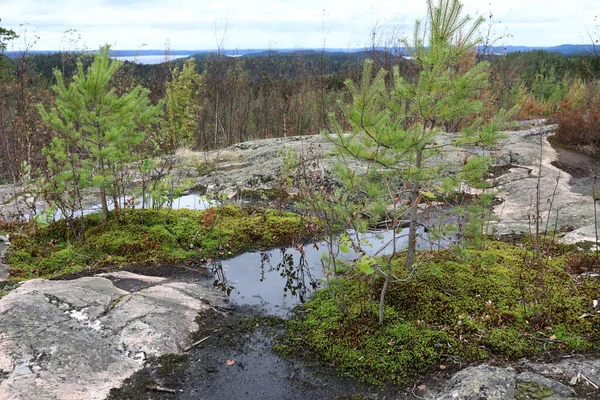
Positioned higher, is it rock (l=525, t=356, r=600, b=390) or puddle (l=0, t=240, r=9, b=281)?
rock (l=525, t=356, r=600, b=390)

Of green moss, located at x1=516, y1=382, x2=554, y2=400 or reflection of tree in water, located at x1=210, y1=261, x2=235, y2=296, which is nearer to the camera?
green moss, located at x1=516, y1=382, x2=554, y2=400

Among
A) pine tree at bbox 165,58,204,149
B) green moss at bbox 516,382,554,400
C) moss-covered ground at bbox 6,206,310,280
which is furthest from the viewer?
pine tree at bbox 165,58,204,149

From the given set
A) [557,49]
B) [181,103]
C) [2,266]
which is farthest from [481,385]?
[557,49]

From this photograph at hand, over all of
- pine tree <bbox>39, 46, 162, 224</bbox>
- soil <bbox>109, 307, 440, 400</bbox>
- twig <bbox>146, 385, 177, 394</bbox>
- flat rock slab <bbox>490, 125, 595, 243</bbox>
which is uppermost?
pine tree <bbox>39, 46, 162, 224</bbox>

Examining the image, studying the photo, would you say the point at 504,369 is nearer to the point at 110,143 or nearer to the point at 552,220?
the point at 552,220

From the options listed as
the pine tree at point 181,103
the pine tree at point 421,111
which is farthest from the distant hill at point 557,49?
the pine tree at point 181,103

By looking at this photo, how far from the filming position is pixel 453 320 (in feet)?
11.5

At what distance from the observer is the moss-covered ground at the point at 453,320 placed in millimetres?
3152

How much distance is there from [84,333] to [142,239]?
2282mm

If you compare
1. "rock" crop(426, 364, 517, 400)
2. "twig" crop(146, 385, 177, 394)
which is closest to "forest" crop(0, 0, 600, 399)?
"rock" crop(426, 364, 517, 400)

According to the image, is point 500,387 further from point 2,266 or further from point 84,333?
point 2,266

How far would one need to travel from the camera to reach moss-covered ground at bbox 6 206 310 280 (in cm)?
499

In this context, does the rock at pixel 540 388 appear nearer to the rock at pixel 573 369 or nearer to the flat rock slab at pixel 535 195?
the rock at pixel 573 369

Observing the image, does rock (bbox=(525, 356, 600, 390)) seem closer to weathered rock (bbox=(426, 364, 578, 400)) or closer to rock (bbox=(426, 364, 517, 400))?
weathered rock (bbox=(426, 364, 578, 400))
